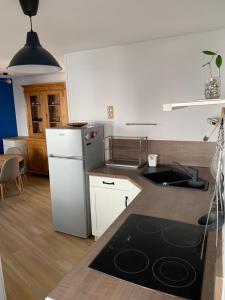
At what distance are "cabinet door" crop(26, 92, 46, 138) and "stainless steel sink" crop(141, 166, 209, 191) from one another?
3377 millimetres

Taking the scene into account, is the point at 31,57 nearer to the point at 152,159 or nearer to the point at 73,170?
the point at 73,170

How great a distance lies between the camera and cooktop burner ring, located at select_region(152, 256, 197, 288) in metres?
0.89

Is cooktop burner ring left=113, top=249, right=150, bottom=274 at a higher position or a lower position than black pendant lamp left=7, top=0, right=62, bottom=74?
lower

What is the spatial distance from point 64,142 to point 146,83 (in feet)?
3.91

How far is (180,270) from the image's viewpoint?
38.0 inches

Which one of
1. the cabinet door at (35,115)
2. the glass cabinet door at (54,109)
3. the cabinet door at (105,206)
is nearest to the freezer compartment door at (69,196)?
the cabinet door at (105,206)

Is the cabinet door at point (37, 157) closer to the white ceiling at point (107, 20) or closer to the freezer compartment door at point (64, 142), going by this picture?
the freezer compartment door at point (64, 142)

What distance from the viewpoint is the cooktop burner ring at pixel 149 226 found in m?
1.29

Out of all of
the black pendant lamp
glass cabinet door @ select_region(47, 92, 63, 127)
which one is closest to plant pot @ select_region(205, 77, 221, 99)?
the black pendant lamp

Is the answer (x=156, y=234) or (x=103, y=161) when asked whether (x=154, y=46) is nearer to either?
(x=103, y=161)

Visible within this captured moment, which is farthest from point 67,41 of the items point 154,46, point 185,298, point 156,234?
point 185,298

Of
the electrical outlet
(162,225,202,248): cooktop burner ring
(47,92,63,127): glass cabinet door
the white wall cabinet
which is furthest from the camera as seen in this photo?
(47,92,63,127): glass cabinet door

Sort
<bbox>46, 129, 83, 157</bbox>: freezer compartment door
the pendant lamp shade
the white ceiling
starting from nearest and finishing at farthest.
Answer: the pendant lamp shade
the white ceiling
<bbox>46, 129, 83, 157</bbox>: freezer compartment door

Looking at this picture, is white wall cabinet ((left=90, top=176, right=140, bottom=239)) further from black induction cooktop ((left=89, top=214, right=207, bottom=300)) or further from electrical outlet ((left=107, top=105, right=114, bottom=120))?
black induction cooktop ((left=89, top=214, right=207, bottom=300))
